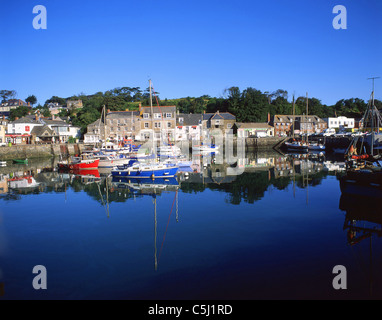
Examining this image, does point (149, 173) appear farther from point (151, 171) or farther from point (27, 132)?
point (27, 132)

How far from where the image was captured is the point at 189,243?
14.2 m

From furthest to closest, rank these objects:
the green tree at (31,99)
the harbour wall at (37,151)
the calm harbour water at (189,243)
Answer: the green tree at (31,99), the harbour wall at (37,151), the calm harbour water at (189,243)

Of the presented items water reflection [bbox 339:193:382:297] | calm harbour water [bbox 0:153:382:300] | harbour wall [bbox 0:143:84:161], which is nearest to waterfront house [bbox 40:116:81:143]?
harbour wall [bbox 0:143:84:161]

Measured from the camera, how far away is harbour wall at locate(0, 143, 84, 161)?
51.9 m

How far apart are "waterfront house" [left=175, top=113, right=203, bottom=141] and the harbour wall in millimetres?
22888

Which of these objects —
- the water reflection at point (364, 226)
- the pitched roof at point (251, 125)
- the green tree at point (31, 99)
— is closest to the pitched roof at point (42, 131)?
the pitched roof at point (251, 125)

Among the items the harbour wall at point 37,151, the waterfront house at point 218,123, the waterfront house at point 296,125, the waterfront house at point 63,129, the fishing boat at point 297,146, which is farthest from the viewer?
the waterfront house at point 296,125

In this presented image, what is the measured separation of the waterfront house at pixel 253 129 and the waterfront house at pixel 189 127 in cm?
924

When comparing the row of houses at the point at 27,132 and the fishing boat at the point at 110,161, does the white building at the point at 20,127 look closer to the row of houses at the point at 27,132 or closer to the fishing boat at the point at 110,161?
the row of houses at the point at 27,132

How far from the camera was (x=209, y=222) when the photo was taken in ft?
57.3

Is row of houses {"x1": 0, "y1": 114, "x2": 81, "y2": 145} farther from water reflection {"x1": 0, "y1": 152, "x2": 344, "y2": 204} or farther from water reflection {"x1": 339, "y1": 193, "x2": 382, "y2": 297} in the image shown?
water reflection {"x1": 339, "y1": 193, "x2": 382, "y2": 297}

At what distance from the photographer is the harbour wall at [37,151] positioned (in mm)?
51931
